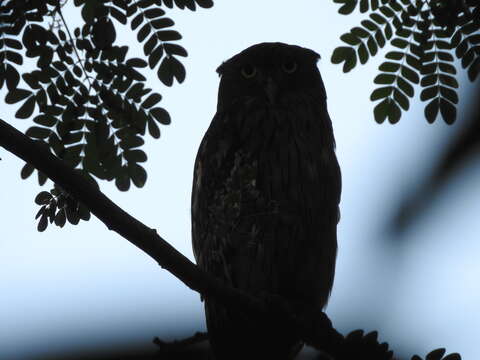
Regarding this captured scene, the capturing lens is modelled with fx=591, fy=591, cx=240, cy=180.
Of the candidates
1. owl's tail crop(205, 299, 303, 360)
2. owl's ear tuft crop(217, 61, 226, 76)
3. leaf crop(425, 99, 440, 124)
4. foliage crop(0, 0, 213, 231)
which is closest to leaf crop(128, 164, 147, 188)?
foliage crop(0, 0, 213, 231)

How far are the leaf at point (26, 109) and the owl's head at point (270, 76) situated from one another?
1518 mm

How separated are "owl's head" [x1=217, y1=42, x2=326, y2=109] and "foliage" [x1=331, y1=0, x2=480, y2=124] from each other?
0.80 meters

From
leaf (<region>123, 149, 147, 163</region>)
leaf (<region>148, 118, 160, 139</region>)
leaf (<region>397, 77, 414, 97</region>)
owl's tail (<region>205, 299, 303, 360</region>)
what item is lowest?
owl's tail (<region>205, 299, 303, 360</region>)

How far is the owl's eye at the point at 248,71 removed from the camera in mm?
3845

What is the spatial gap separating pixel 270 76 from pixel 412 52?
1.16m

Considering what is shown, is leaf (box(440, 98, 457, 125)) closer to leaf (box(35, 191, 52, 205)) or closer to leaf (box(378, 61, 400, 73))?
leaf (box(378, 61, 400, 73))

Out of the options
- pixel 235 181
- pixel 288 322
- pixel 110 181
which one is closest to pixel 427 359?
pixel 288 322

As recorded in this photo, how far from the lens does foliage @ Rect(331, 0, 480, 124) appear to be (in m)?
2.51

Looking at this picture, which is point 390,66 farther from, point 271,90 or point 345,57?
point 271,90

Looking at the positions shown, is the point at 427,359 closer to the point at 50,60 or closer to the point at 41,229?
the point at 41,229

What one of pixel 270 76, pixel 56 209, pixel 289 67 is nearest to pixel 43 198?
pixel 56 209

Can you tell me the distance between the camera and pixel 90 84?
2408 millimetres

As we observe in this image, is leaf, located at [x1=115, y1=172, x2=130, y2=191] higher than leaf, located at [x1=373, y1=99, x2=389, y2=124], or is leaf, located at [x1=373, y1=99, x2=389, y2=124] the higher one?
leaf, located at [x1=373, y1=99, x2=389, y2=124]

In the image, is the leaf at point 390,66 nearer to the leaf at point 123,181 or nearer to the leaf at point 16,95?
the leaf at point 123,181
